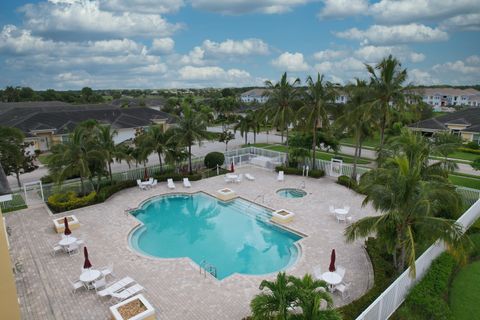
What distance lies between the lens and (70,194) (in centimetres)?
1892

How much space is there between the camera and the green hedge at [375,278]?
8867 mm

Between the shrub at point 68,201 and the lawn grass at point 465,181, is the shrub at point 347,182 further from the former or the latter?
the shrub at point 68,201

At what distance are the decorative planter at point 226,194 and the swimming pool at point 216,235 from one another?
334mm

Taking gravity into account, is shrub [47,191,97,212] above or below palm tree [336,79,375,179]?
below

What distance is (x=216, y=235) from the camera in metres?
15.9

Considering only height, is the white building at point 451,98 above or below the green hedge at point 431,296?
above

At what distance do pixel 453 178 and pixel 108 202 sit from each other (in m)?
25.4

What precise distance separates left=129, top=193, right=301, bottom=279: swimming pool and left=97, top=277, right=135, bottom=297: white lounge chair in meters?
3.21

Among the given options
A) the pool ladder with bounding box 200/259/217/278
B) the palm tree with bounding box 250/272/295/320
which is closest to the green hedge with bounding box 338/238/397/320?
the palm tree with bounding box 250/272/295/320

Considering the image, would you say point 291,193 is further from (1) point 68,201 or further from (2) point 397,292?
(1) point 68,201

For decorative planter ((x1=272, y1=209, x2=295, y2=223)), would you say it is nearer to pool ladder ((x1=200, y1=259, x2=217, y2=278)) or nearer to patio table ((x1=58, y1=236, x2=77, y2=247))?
pool ladder ((x1=200, y1=259, x2=217, y2=278))

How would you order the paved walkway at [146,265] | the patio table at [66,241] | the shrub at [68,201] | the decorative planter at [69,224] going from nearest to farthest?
the paved walkway at [146,265], the patio table at [66,241], the decorative planter at [69,224], the shrub at [68,201]

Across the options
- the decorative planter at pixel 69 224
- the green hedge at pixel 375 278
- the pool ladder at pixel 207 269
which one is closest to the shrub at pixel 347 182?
the green hedge at pixel 375 278

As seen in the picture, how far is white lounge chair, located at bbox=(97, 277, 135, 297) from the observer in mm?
10055
